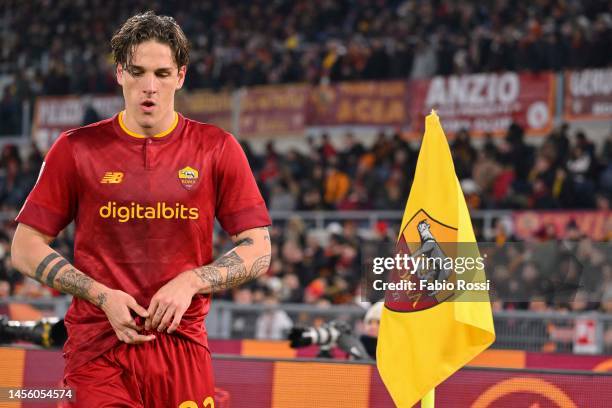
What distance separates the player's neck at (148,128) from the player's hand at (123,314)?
0.55m

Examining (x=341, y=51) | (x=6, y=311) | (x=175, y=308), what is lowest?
(x=6, y=311)

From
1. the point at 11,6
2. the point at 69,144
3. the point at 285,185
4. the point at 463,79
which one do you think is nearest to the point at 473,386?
the point at 69,144

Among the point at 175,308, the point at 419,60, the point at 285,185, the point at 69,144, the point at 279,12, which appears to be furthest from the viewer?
the point at 279,12

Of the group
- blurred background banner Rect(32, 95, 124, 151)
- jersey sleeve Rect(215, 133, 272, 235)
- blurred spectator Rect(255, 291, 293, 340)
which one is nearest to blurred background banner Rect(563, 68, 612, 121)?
blurred spectator Rect(255, 291, 293, 340)

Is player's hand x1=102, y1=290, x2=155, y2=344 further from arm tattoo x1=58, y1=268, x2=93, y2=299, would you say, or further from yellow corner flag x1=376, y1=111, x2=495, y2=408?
yellow corner flag x1=376, y1=111, x2=495, y2=408

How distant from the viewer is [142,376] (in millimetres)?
3754

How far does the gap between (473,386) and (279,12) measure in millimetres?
20457

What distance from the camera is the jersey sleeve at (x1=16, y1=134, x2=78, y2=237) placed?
382cm

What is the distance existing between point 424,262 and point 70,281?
179cm

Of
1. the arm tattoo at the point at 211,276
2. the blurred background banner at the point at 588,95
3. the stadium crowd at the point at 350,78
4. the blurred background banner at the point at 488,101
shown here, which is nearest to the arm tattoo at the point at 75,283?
the arm tattoo at the point at 211,276

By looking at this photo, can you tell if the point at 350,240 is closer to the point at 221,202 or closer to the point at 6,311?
the point at 6,311

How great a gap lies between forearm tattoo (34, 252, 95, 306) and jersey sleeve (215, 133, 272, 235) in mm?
510

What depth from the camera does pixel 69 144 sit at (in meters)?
3.89

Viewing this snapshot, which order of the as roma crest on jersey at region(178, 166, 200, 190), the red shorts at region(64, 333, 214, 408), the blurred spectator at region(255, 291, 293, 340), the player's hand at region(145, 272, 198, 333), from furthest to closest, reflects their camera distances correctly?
1. the blurred spectator at region(255, 291, 293, 340)
2. the as roma crest on jersey at region(178, 166, 200, 190)
3. the red shorts at region(64, 333, 214, 408)
4. the player's hand at region(145, 272, 198, 333)
